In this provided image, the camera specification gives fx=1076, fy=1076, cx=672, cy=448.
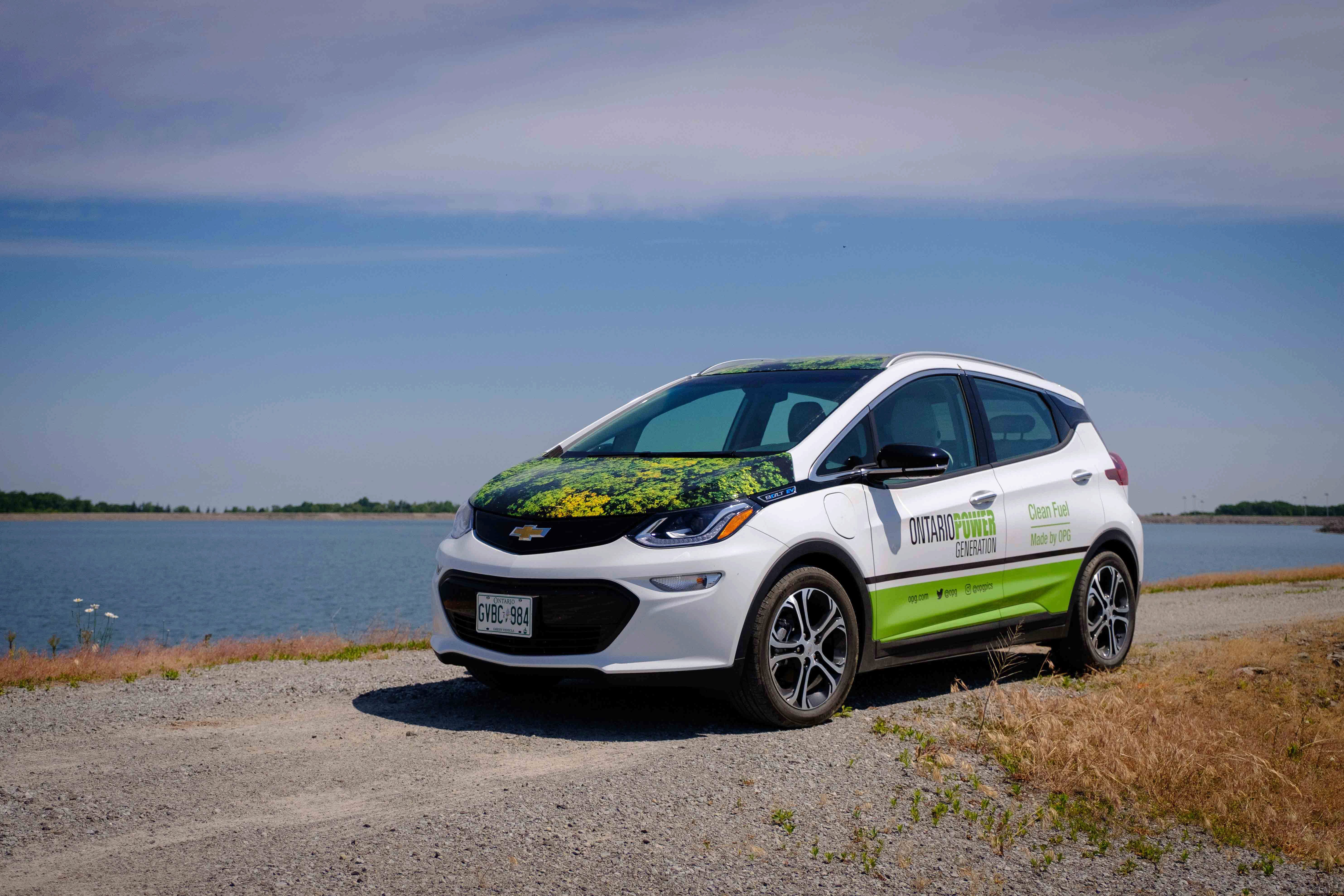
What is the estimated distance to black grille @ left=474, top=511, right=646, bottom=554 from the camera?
5.19m

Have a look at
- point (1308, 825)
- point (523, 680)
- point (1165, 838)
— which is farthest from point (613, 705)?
point (1308, 825)

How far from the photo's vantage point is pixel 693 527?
5.17 meters

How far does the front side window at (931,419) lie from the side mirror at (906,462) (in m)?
0.26

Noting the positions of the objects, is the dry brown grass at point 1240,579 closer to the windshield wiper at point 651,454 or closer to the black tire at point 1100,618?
the black tire at point 1100,618

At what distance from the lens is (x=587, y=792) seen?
4207 mm

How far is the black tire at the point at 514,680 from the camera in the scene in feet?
17.9

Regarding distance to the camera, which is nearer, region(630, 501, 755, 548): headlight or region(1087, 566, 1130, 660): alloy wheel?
region(630, 501, 755, 548): headlight

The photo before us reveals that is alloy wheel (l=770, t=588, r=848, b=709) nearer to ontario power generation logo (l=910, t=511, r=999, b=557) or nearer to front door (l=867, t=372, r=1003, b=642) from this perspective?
front door (l=867, t=372, r=1003, b=642)

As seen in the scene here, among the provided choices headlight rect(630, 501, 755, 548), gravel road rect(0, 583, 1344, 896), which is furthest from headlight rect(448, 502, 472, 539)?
headlight rect(630, 501, 755, 548)

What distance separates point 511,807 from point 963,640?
11.1 feet

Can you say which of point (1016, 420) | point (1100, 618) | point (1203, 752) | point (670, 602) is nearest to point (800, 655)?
point (670, 602)

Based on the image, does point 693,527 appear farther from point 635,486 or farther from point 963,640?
point 963,640

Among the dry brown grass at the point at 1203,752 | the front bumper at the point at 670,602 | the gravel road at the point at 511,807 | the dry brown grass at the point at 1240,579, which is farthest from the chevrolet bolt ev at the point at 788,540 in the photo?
the dry brown grass at the point at 1240,579

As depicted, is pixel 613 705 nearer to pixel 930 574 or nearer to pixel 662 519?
pixel 662 519
